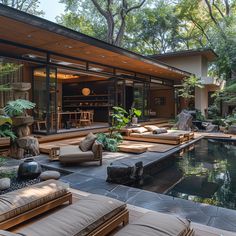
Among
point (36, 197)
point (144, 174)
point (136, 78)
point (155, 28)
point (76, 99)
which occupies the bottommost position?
point (144, 174)

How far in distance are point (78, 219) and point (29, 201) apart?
2.81 feet

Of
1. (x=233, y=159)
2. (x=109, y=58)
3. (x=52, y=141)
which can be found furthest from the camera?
(x=109, y=58)

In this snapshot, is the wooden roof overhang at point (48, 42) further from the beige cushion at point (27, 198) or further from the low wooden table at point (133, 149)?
the beige cushion at point (27, 198)

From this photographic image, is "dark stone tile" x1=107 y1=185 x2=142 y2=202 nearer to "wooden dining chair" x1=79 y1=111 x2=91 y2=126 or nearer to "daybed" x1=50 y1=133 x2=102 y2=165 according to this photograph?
"daybed" x1=50 y1=133 x2=102 y2=165

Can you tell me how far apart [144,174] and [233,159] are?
341 centimetres

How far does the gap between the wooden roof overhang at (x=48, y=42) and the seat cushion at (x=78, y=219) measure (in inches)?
172

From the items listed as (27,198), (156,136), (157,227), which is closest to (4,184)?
(27,198)

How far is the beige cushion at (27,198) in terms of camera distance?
265cm

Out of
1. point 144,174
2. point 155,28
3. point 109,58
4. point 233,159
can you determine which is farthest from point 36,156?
point 155,28

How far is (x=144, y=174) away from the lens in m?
→ 5.75

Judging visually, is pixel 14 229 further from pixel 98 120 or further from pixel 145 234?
pixel 98 120

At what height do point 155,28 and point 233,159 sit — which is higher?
point 155,28

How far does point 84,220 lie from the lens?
7.60ft

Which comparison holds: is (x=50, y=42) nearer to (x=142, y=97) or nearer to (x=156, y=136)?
(x=156, y=136)
